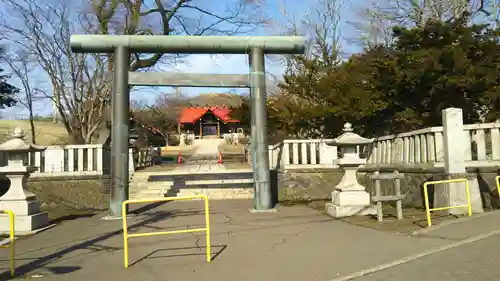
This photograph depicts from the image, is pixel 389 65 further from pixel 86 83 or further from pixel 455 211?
pixel 86 83

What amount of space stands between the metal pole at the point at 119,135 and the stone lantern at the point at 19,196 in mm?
1872

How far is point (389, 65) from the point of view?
543 inches

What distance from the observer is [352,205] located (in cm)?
1012

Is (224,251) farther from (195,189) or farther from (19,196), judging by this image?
(195,189)

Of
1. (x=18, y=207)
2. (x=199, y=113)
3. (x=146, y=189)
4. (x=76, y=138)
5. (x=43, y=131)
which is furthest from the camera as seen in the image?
(x=199, y=113)

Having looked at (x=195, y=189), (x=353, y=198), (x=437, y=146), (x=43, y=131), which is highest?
(x=43, y=131)

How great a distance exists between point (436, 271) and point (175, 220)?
7024mm

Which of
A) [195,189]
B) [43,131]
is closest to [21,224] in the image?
[195,189]

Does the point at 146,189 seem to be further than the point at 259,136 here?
Yes

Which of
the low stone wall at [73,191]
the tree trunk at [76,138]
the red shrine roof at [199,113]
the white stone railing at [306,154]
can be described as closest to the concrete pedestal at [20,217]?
the low stone wall at [73,191]

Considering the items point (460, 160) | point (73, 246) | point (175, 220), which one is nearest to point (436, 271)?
point (460, 160)

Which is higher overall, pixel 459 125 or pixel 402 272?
pixel 459 125

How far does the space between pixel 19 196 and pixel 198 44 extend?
6.19 m

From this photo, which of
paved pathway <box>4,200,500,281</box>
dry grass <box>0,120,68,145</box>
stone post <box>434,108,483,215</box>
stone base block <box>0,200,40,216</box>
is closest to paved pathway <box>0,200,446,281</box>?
paved pathway <box>4,200,500,281</box>
